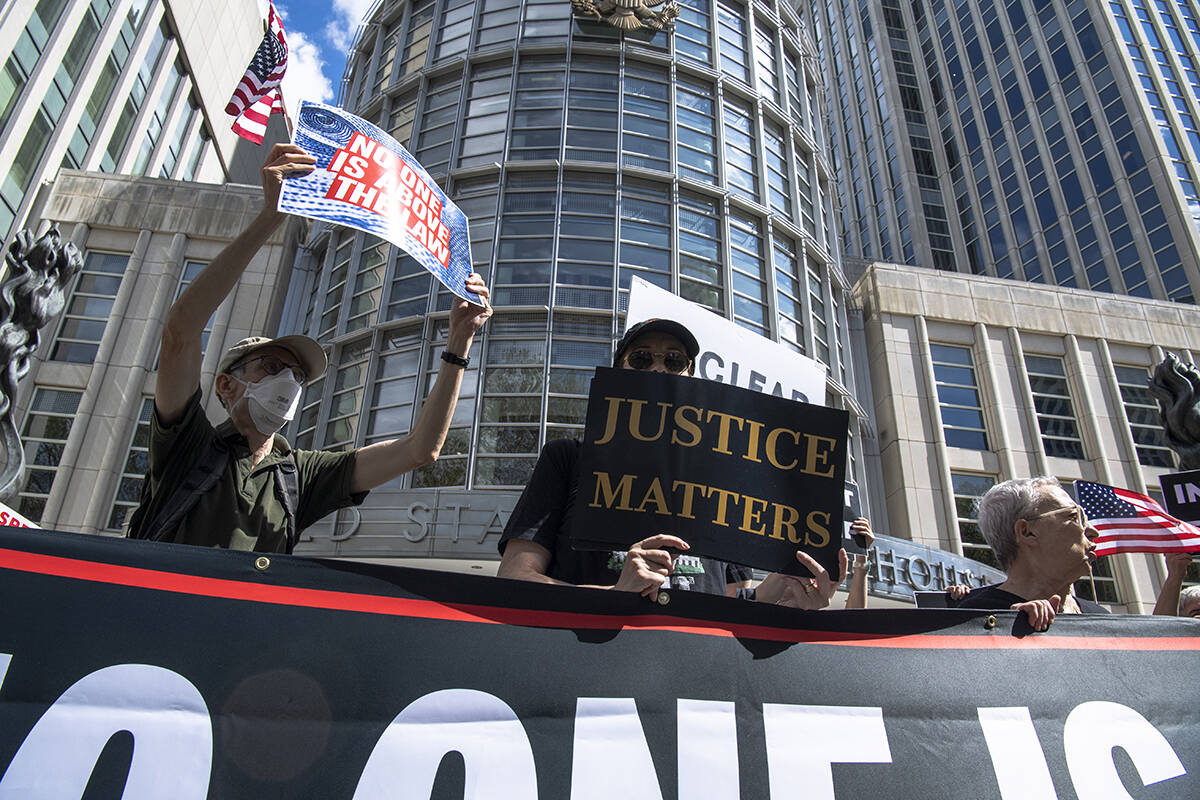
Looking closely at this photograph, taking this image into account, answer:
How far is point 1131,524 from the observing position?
285 inches

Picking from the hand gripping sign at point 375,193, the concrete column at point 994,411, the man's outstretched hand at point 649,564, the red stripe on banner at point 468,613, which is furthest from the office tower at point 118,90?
the concrete column at point 994,411

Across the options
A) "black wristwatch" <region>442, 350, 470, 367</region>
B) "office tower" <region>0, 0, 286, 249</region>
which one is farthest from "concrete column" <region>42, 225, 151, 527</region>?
"black wristwatch" <region>442, 350, 470, 367</region>

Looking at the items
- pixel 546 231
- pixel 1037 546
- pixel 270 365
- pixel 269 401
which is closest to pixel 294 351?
pixel 270 365

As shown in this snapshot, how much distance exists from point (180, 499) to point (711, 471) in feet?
5.88

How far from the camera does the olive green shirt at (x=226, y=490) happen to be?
2.69 meters

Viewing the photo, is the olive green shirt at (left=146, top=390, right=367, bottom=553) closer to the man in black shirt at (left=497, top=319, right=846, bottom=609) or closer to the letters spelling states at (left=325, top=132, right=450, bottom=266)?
the man in black shirt at (left=497, top=319, right=846, bottom=609)

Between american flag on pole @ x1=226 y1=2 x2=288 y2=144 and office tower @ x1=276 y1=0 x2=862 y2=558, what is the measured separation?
4.39 metres

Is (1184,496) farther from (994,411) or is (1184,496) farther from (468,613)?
(994,411)

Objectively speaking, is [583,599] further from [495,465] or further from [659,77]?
[659,77]

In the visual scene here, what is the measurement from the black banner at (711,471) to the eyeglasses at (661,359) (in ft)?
2.10

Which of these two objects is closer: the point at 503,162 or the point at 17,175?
the point at 503,162

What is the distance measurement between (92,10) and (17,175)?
7010mm

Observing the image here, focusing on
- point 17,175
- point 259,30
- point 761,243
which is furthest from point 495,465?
point 259,30

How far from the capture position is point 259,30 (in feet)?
122
